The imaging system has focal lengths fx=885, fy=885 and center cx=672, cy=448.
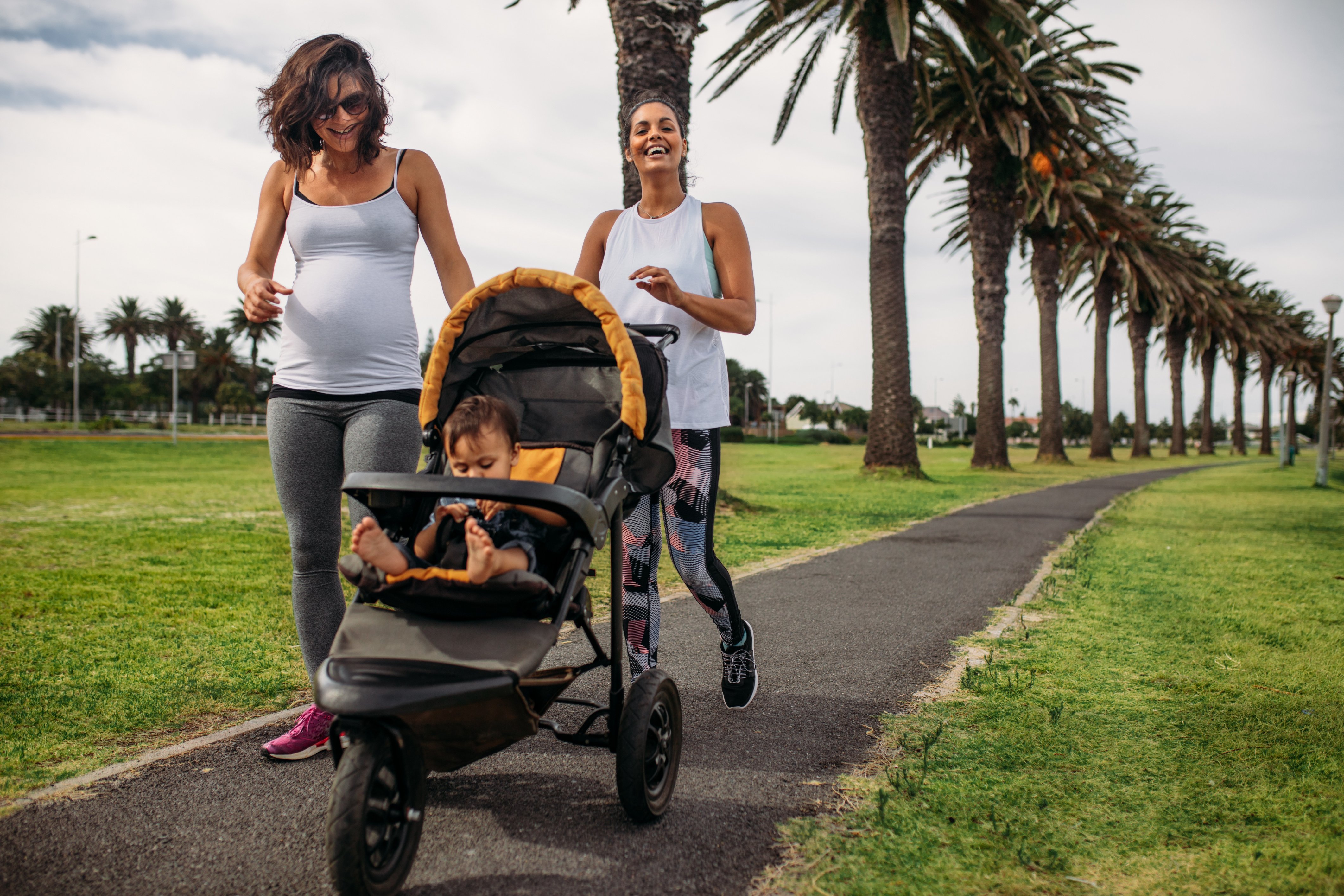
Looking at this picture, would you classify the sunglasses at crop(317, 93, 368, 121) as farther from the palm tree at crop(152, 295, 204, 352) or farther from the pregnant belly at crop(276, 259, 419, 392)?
the palm tree at crop(152, 295, 204, 352)

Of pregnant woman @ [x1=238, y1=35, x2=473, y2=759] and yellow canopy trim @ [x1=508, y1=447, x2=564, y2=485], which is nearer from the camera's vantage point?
yellow canopy trim @ [x1=508, y1=447, x2=564, y2=485]

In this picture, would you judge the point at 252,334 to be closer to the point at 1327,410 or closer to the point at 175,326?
the point at 175,326

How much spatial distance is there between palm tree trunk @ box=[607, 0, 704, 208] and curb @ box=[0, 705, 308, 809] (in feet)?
23.3

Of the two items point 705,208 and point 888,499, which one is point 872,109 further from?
point 705,208

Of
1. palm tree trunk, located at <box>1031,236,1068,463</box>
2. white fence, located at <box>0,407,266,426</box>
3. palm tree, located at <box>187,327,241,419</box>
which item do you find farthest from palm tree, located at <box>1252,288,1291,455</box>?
palm tree, located at <box>187,327,241,419</box>

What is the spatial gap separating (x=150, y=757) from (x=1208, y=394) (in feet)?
206

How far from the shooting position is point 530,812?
2.58m

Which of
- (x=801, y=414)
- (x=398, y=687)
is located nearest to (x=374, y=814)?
(x=398, y=687)

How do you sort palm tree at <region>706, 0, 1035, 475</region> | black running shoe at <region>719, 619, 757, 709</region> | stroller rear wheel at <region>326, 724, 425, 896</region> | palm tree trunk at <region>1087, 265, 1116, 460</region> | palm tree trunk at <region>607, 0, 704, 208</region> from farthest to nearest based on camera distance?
palm tree trunk at <region>1087, 265, 1116, 460</region>, palm tree at <region>706, 0, 1035, 475</region>, palm tree trunk at <region>607, 0, 704, 208</region>, black running shoe at <region>719, 619, 757, 709</region>, stroller rear wheel at <region>326, 724, 425, 896</region>

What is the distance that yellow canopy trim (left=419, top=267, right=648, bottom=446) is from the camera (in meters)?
2.60

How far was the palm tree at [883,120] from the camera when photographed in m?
17.0

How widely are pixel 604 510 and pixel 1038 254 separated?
103 feet

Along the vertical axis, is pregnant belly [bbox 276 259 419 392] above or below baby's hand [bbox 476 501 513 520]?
above

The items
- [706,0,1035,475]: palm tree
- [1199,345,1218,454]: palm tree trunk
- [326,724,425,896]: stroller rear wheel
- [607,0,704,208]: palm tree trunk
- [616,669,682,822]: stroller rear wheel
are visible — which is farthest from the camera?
[1199,345,1218,454]: palm tree trunk
